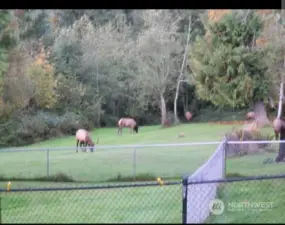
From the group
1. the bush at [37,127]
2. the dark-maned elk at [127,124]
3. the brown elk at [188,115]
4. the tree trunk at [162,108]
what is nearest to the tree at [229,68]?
the dark-maned elk at [127,124]

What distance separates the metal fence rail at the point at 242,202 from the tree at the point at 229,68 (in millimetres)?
14016

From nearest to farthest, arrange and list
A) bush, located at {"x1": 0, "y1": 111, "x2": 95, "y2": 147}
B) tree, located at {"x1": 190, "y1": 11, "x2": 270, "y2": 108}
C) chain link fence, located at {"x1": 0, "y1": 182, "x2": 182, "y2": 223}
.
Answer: chain link fence, located at {"x1": 0, "y1": 182, "x2": 182, "y2": 223} < tree, located at {"x1": 190, "y1": 11, "x2": 270, "y2": 108} < bush, located at {"x1": 0, "y1": 111, "x2": 95, "y2": 147}

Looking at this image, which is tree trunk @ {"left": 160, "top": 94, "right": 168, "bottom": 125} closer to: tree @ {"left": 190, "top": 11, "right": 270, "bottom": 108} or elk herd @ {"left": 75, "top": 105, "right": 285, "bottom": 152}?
elk herd @ {"left": 75, "top": 105, "right": 285, "bottom": 152}

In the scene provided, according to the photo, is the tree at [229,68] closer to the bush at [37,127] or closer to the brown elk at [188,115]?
the brown elk at [188,115]

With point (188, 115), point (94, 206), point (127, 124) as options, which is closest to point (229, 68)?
point (127, 124)

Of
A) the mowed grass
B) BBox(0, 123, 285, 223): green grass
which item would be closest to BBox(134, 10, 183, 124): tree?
BBox(0, 123, 285, 223): green grass

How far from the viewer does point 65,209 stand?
832 centimetres

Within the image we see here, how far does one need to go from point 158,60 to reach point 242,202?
2608 centimetres

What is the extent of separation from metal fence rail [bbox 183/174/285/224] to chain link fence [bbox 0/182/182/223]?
50 centimetres

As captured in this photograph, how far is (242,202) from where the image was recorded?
8188 millimetres

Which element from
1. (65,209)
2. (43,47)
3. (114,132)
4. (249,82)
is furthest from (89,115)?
(65,209)

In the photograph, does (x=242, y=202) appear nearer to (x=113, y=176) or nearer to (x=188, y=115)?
(x=113, y=176)

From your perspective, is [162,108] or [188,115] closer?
[162,108]

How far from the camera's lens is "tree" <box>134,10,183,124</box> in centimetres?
3222
